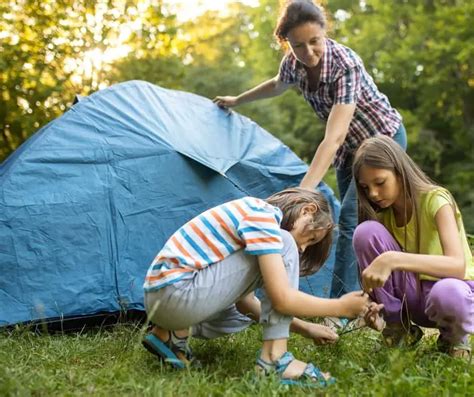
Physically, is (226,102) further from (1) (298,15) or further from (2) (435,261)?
(2) (435,261)

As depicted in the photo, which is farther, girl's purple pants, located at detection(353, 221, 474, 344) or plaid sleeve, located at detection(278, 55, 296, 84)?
plaid sleeve, located at detection(278, 55, 296, 84)

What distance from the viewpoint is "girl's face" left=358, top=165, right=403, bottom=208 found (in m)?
2.23

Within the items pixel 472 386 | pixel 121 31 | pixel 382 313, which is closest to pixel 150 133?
pixel 382 313

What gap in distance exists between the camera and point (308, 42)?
9.01ft

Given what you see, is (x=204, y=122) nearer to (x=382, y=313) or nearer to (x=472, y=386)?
(x=382, y=313)

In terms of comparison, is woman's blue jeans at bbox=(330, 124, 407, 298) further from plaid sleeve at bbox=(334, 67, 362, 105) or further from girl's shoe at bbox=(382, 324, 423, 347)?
girl's shoe at bbox=(382, 324, 423, 347)

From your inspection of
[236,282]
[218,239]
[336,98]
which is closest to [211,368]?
[236,282]

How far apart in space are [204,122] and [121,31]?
275 cm

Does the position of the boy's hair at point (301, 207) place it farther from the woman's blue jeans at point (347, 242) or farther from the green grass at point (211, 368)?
the woman's blue jeans at point (347, 242)

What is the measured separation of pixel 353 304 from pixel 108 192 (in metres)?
1.39

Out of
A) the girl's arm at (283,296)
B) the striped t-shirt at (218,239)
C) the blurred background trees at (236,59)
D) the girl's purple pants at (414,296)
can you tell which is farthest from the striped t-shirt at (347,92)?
the girl's arm at (283,296)

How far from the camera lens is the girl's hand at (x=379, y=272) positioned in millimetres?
Answer: 2023

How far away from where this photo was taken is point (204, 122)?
3404 mm

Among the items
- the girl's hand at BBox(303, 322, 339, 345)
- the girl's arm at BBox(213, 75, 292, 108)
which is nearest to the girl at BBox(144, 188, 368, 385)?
the girl's hand at BBox(303, 322, 339, 345)
